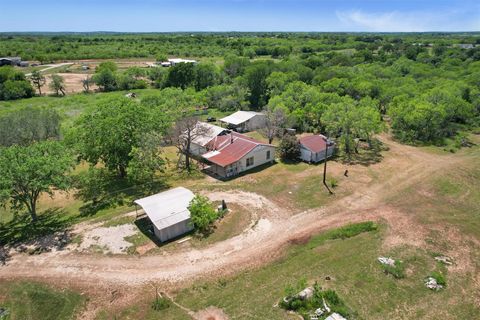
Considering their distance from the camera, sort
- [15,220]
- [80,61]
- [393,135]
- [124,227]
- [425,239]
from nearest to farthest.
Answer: [425,239] → [124,227] → [15,220] → [393,135] → [80,61]

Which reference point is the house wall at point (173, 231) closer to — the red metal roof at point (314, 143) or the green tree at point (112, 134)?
the green tree at point (112, 134)

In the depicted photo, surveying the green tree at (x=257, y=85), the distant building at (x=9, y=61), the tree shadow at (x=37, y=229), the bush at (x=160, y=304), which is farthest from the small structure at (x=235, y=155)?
the distant building at (x=9, y=61)

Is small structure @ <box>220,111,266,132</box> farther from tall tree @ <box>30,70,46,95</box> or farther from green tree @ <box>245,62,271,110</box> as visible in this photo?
tall tree @ <box>30,70,46,95</box>

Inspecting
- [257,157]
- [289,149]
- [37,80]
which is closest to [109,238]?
[257,157]

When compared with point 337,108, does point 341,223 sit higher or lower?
lower

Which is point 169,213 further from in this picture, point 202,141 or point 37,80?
point 37,80

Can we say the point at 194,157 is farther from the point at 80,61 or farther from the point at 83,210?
the point at 80,61

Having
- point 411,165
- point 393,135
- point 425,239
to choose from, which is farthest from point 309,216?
point 393,135
